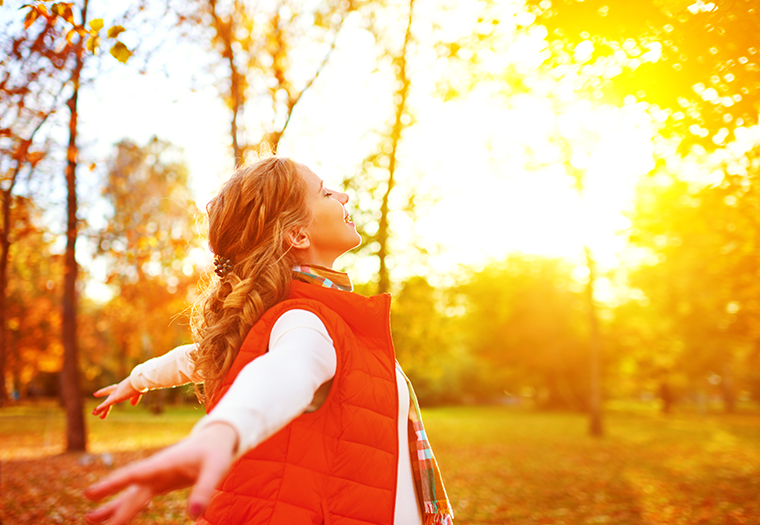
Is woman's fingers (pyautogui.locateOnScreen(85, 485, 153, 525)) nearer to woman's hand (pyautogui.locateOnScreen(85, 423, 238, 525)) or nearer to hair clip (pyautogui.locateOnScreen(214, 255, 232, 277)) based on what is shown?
woman's hand (pyautogui.locateOnScreen(85, 423, 238, 525))

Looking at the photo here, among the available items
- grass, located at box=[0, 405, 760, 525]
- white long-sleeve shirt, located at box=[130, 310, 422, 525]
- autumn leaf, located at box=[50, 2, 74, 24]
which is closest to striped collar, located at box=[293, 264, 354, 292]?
white long-sleeve shirt, located at box=[130, 310, 422, 525]

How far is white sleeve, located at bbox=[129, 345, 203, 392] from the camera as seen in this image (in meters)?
1.89

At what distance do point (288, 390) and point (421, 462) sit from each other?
796 millimetres

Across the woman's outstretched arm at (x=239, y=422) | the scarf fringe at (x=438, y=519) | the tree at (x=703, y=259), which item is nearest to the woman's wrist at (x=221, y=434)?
the woman's outstretched arm at (x=239, y=422)

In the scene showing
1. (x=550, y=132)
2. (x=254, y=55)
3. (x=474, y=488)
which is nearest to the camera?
(x=474, y=488)

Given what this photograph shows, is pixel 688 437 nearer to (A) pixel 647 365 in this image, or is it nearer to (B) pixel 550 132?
(B) pixel 550 132

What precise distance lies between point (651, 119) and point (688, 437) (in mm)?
20363

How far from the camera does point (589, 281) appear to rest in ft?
62.9

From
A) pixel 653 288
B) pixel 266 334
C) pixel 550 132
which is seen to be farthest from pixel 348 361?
pixel 653 288

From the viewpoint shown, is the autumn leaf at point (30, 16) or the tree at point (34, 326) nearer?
the autumn leaf at point (30, 16)

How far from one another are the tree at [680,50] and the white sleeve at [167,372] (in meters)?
3.99

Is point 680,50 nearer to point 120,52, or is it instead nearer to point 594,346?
point 120,52

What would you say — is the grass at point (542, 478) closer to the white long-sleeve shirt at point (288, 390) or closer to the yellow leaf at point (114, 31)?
the yellow leaf at point (114, 31)

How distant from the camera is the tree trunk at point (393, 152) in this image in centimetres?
1329
